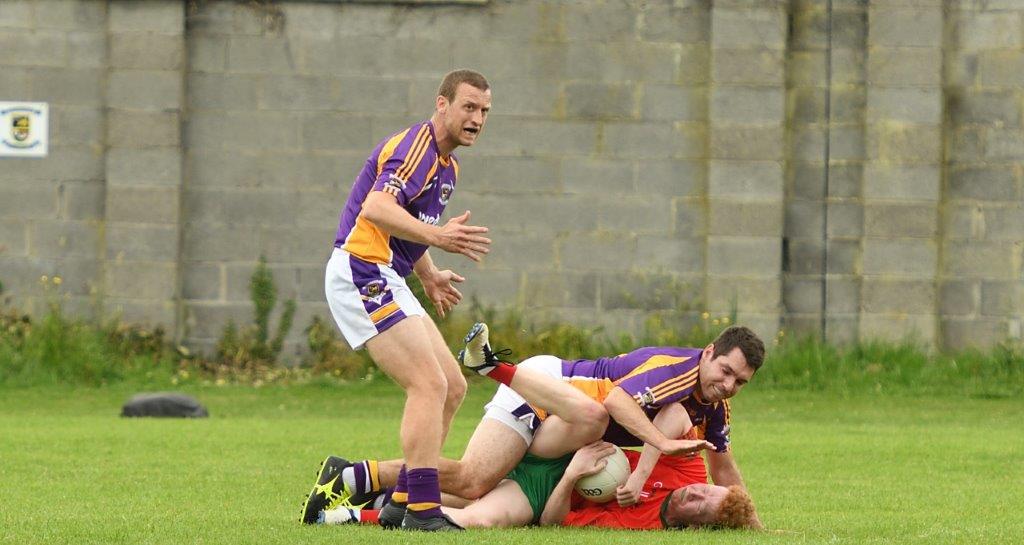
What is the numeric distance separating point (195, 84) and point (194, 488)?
8651 mm

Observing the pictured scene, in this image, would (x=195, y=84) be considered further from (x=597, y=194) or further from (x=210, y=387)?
(x=597, y=194)

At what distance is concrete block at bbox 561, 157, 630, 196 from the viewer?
1803 cm

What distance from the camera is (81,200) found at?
17875 millimetres

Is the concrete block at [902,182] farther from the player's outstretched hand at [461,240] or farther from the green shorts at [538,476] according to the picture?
the player's outstretched hand at [461,240]

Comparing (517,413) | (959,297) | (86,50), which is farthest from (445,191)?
(959,297)

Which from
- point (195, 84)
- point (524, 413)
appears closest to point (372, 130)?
point (195, 84)

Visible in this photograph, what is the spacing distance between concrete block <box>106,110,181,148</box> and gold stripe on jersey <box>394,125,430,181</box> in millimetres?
10101

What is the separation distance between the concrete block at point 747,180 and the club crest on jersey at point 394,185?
1028 centimetres

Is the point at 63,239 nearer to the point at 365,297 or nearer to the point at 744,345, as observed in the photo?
the point at 365,297

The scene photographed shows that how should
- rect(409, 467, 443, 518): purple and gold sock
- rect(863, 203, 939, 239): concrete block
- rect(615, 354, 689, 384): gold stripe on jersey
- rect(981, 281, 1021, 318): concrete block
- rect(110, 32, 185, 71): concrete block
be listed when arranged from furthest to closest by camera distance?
rect(981, 281, 1021, 318): concrete block, rect(863, 203, 939, 239): concrete block, rect(110, 32, 185, 71): concrete block, rect(615, 354, 689, 384): gold stripe on jersey, rect(409, 467, 443, 518): purple and gold sock

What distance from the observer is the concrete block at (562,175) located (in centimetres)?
1803

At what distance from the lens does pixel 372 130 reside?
1802 centimetres

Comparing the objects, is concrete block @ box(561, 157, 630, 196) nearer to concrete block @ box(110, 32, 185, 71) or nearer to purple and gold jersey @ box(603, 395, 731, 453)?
concrete block @ box(110, 32, 185, 71)

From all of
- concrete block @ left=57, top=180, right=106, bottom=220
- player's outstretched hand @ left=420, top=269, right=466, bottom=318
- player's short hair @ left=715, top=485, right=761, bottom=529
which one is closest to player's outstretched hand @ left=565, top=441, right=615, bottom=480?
player's short hair @ left=715, top=485, right=761, bottom=529
